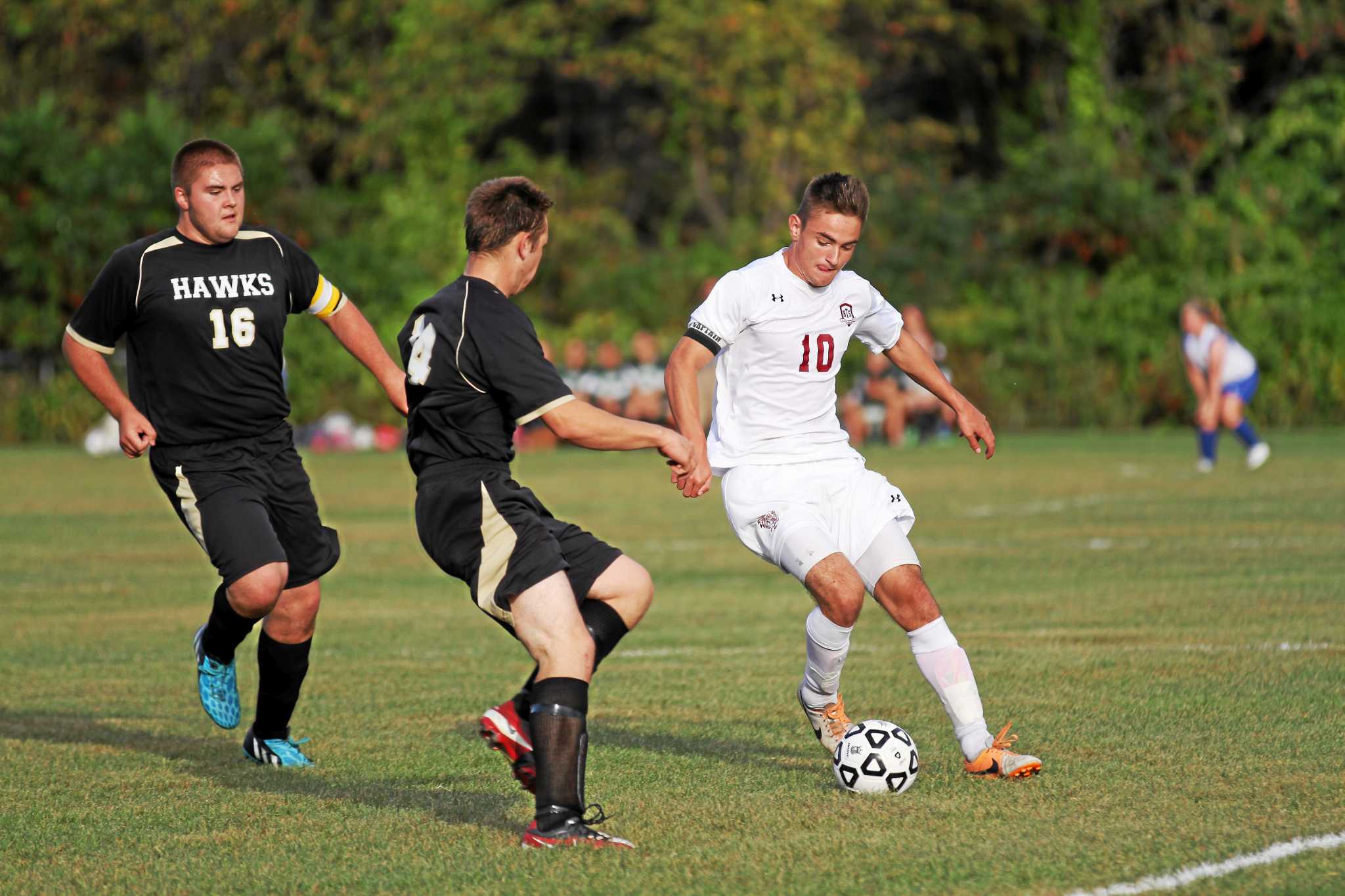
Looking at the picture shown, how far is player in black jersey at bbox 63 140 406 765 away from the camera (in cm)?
673

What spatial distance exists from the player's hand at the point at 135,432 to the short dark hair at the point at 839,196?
243 centimetres

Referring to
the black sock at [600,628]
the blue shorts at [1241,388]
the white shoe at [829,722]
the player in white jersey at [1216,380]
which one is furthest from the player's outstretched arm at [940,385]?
the blue shorts at [1241,388]

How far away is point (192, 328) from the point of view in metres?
6.80

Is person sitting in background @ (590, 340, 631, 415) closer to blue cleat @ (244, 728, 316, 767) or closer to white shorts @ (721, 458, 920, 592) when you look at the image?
blue cleat @ (244, 728, 316, 767)

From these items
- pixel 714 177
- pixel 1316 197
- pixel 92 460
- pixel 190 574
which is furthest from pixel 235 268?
pixel 714 177

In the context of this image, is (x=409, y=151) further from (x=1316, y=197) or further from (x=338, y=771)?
(x=338, y=771)

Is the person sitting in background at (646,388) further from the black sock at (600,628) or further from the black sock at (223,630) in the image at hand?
the black sock at (600,628)

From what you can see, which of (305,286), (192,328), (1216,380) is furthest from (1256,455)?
(192,328)

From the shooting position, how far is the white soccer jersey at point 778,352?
6.88 meters

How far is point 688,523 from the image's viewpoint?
17938mm

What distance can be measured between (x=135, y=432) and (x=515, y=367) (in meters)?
1.88

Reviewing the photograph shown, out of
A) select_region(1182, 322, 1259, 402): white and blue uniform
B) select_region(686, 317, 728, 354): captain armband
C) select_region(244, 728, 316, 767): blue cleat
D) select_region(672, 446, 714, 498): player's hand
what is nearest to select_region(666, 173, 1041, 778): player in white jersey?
select_region(686, 317, 728, 354): captain armband

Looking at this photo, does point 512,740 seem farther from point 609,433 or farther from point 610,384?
point 610,384

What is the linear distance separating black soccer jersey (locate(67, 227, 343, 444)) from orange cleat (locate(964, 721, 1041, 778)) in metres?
2.83
